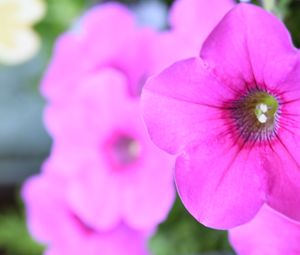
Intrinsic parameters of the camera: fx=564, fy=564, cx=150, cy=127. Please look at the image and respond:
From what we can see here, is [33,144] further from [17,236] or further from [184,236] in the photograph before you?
[184,236]

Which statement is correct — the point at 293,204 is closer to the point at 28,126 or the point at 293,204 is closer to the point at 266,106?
the point at 266,106

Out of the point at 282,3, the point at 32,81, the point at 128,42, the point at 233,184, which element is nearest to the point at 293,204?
the point at 233,184

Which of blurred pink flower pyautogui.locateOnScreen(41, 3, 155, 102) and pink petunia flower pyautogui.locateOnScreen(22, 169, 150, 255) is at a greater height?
blurred pink flower pyautogui.locateOnScreen(41, 3, 155, 102)

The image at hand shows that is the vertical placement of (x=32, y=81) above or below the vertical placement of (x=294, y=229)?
below

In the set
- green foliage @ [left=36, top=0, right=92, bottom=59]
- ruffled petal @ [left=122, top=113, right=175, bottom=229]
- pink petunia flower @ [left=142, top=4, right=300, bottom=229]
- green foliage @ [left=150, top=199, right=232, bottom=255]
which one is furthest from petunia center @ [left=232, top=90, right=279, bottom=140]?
green foliage @ [left=36, top=0, right=92, bottom=59]

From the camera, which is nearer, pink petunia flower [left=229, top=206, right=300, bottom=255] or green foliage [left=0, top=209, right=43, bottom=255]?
pink petunia flower [left=229, top=206, right=300, bottom=255]

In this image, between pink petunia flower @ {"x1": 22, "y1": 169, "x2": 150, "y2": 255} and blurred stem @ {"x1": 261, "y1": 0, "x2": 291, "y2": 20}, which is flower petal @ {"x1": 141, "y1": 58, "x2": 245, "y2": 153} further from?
pink petunia flower @ {"x1": 22, "y1": 169, "x2": 150, "y2": 255}

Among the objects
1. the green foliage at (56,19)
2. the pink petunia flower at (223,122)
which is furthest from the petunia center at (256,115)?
the green foliage at (56,19)
